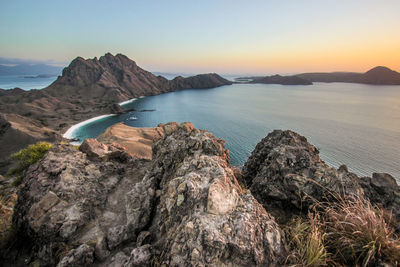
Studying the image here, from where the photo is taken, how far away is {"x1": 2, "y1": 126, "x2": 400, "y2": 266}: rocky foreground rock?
4.27 metres

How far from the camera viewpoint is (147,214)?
720cm

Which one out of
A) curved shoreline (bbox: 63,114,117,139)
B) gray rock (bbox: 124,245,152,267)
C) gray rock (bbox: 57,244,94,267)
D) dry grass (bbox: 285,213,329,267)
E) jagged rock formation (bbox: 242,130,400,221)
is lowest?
curved shoreline (bbox: 63,114,117,139)

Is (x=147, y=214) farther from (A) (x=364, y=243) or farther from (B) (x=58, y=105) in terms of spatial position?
(B) (x=58, y=105)

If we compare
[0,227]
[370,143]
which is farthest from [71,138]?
[370,143]

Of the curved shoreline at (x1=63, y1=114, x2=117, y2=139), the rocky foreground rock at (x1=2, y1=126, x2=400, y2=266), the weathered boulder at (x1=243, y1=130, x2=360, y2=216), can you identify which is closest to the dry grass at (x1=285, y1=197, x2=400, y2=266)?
the rocky foreground rock at (x1=2, y1=126, x2=400, y2=266)

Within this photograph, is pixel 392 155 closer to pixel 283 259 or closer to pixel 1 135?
pixel 283 259

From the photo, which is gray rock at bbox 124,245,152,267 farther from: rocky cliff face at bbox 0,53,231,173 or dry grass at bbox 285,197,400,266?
rocky cliff face at bbox 0,53,231,173

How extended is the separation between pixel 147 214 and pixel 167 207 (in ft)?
6.96

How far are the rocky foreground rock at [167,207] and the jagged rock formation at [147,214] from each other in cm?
3

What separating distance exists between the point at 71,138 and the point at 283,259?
3685 inches

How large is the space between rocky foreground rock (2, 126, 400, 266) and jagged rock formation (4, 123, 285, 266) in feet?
0.09

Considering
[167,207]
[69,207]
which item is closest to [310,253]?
[167,207]

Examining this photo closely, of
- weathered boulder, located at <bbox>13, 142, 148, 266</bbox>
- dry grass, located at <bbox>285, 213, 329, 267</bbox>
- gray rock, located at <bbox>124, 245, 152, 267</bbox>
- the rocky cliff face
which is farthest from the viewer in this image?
the rocky cliff face

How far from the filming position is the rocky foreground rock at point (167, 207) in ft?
14.0
